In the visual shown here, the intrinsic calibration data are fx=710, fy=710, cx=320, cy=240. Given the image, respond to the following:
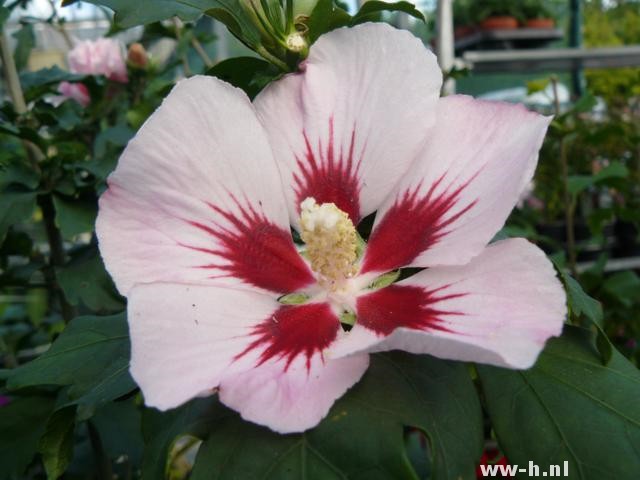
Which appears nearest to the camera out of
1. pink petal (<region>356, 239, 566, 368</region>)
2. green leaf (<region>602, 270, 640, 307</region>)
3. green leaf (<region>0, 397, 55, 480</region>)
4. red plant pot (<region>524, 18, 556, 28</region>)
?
pink petal (<region>356, 239, 566, 368</region>)

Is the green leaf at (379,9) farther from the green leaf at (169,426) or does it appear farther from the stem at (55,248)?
the stem at (55,248)

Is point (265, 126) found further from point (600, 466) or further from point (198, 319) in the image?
point (600, 466)

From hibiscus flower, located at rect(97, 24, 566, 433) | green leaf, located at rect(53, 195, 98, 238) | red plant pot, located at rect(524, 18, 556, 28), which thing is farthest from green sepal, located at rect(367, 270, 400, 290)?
red plant pot, located at rect(524, 18, 556, 28)

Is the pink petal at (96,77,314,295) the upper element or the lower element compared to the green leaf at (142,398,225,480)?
upper

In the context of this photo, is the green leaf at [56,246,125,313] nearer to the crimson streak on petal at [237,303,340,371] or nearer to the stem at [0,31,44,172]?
the stem at [0,31,44,172]

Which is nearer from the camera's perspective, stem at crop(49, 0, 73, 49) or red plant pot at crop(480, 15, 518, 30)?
stem at crop(49, 0, 73, 49)

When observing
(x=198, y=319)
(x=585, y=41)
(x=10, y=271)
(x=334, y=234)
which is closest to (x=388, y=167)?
(x=334, y=234)

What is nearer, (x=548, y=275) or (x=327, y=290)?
(x=548, y=275)
